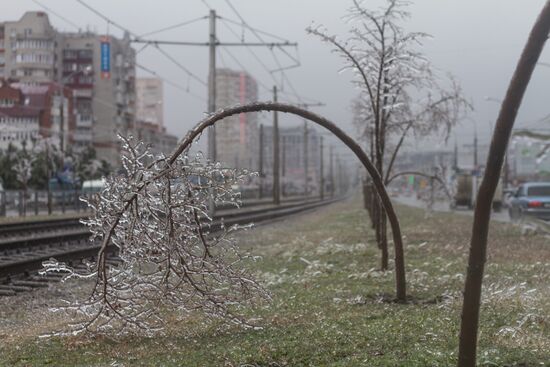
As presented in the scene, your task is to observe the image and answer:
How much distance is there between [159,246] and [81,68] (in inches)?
3533

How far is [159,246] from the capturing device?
8008 millimetres

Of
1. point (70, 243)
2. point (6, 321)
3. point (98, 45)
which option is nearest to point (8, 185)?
point (98, 45)

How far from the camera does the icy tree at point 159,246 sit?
7.71m

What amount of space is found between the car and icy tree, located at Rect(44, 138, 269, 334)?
26.3 m

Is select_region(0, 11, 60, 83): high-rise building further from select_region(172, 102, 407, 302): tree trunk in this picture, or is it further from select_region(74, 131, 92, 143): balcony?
select_region(172, 102, 407, 302): tree trunk

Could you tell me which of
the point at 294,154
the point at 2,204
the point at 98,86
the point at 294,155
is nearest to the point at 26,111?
the point at 98,86

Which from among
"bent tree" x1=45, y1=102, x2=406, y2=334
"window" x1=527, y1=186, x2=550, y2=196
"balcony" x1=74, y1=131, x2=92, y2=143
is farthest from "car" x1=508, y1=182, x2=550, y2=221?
"balcony" x1=74, y1=131, x2=92, y2=143

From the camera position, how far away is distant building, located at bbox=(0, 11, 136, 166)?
86.0 metres

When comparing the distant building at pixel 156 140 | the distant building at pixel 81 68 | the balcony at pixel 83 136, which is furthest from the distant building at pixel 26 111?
the balcony at pixel 83 136

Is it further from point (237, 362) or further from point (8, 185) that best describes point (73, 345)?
point (8, 185)

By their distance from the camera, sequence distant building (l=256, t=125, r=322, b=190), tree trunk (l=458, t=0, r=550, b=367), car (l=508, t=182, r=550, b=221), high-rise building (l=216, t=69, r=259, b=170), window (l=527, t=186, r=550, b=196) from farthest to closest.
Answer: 1. distant building (l=256, t=125, r=322, b=190)
2. high-rise building (l=216, t=69, r=259, b=170)
3. window (l=527, t=186, r=550, b=196)
4. car (l=508, t=182, r=550, b=221)
5. tree trunk (l=458, t=0, r=550, b=367)

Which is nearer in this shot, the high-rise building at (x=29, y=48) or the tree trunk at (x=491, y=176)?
the tree trunk at (x=491, y=176)

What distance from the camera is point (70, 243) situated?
75.5 ft

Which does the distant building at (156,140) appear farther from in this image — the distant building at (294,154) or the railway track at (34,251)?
the distant building at (294,154)
